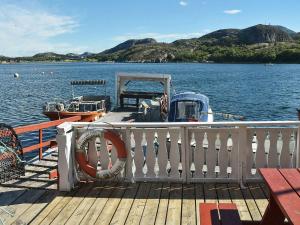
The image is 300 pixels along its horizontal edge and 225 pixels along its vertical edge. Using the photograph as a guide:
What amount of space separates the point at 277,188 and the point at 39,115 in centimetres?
3703

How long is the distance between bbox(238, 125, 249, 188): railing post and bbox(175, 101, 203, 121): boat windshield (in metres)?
11.6

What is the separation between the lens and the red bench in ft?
13.8

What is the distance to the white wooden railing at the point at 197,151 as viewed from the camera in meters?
6.73

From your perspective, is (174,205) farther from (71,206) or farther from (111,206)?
(71,206)

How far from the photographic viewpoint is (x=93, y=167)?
23.1ft

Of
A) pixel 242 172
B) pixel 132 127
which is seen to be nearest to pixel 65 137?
pixel 132 127

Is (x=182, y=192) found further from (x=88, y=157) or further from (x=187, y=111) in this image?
(x=187, y=111)

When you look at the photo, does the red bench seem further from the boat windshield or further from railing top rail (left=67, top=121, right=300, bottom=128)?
the boat windshield

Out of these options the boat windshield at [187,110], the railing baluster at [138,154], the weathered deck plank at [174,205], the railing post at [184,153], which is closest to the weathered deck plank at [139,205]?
the railing baluster at [138,154]

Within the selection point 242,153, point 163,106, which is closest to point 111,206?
point 242,153

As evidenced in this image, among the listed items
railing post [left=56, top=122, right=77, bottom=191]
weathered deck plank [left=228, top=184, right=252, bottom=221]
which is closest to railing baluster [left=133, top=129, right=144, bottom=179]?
railing post [left=56, top=122, right=77, bottom=191]

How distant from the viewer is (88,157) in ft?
23.1

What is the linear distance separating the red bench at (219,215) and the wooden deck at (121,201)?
1.02 metres

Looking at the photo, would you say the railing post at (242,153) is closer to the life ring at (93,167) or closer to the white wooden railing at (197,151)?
the white wooden railing at (197,151)
